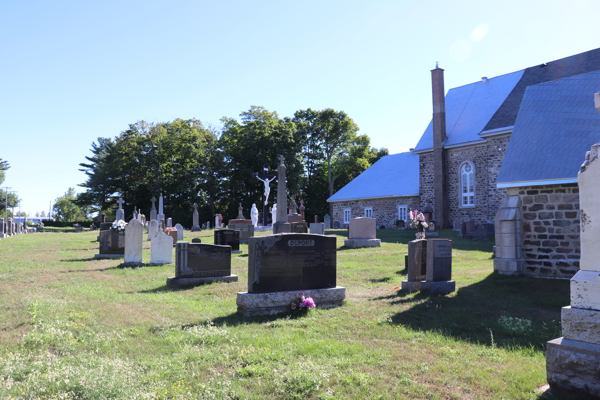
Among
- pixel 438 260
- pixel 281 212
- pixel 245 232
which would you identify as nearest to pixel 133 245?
pixel 281 212

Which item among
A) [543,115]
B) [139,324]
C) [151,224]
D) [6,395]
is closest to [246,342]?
[139,324]

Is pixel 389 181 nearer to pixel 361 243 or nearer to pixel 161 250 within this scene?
pixel 361 243

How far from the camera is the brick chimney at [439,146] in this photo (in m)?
31.3

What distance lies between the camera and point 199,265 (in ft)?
36.0

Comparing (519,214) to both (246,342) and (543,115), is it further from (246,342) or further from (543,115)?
(246,342)

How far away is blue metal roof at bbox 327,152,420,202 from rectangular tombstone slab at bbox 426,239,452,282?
79.8ft

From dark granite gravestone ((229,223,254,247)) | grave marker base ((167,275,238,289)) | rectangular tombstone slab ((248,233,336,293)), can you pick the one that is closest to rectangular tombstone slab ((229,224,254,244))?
dark granite gravestone ((229,223,254,247))

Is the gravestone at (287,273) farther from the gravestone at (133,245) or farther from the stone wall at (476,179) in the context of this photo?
the stone wall at (476,179)

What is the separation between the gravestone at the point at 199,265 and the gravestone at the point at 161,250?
4.06m

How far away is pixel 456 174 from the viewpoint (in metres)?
31.0

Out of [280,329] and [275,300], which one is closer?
[280,329]

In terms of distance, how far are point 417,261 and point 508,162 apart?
502 centimetres

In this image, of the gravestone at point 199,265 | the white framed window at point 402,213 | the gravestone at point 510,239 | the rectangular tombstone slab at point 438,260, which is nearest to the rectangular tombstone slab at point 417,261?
the rectangular tombstone slab at point 438,260

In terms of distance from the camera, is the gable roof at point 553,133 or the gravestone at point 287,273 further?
the gable roof at point 553,133
